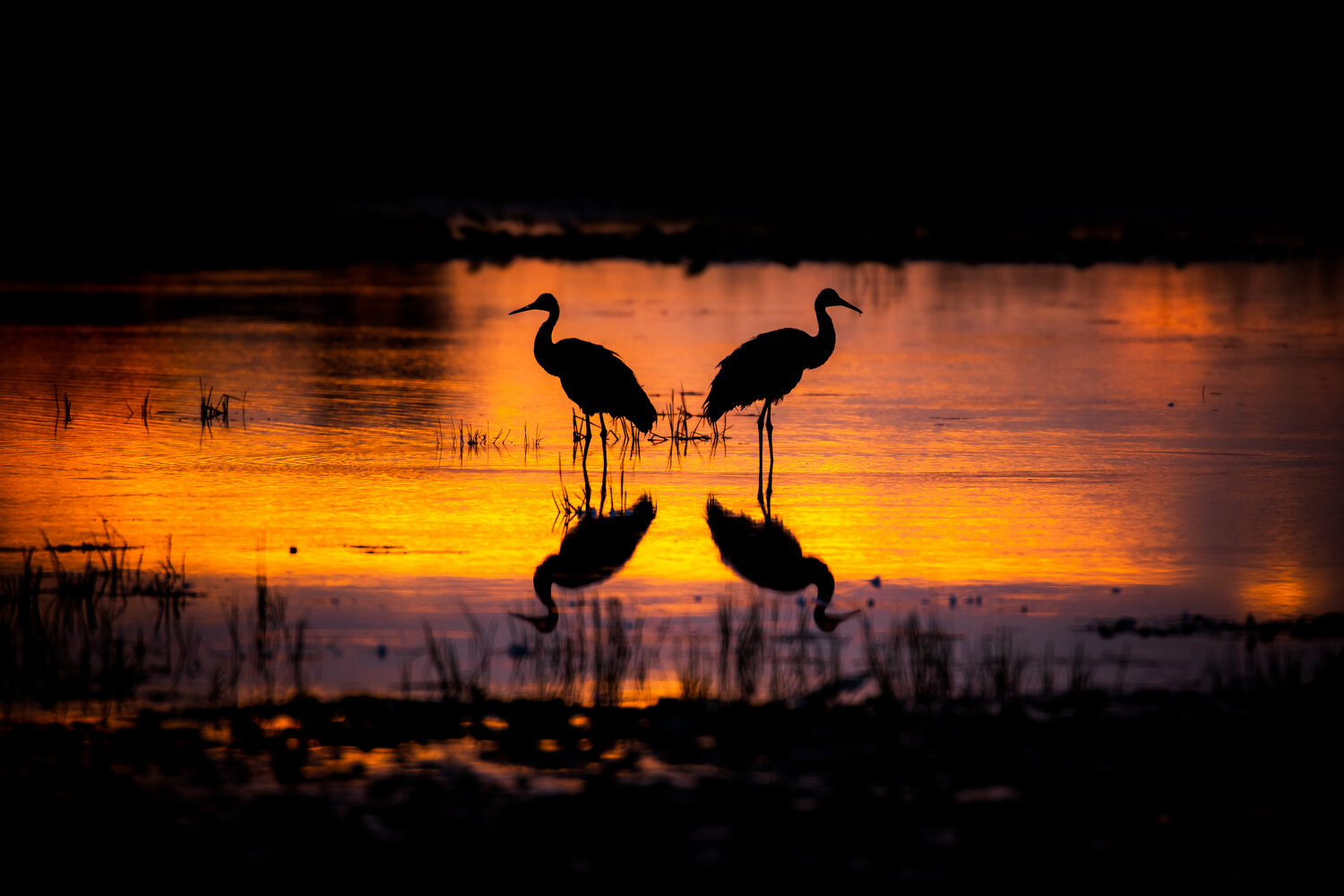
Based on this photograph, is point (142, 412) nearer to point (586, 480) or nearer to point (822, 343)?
point (586, 480)

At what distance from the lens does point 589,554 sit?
436 inches

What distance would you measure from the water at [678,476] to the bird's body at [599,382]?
54 cm

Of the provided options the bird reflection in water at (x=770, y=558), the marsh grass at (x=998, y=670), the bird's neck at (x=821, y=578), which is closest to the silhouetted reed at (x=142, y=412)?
the bird reflection in water at (x=770, y=558)

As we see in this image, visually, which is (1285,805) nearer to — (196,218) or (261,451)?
(261,451)

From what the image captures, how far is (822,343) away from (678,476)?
2.26m

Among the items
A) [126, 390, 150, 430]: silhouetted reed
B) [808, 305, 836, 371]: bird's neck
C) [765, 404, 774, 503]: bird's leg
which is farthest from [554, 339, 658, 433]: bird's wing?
[126, 390, 150, 430]: silhouetted reed

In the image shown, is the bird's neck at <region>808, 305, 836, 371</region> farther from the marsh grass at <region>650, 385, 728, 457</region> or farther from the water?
the marsh grass at <region>650, 385, 728, 457</region>

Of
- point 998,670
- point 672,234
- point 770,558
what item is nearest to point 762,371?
point 770,558

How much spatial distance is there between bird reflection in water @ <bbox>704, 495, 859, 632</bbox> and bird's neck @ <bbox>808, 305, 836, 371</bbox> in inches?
130

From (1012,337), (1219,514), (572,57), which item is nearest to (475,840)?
(1219,514)

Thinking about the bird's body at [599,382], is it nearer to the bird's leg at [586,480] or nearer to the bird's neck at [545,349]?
the bird's neck at [545,349]

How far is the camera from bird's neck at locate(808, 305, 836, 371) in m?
15.4

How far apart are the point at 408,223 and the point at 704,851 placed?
176 ft

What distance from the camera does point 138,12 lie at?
331 feet
